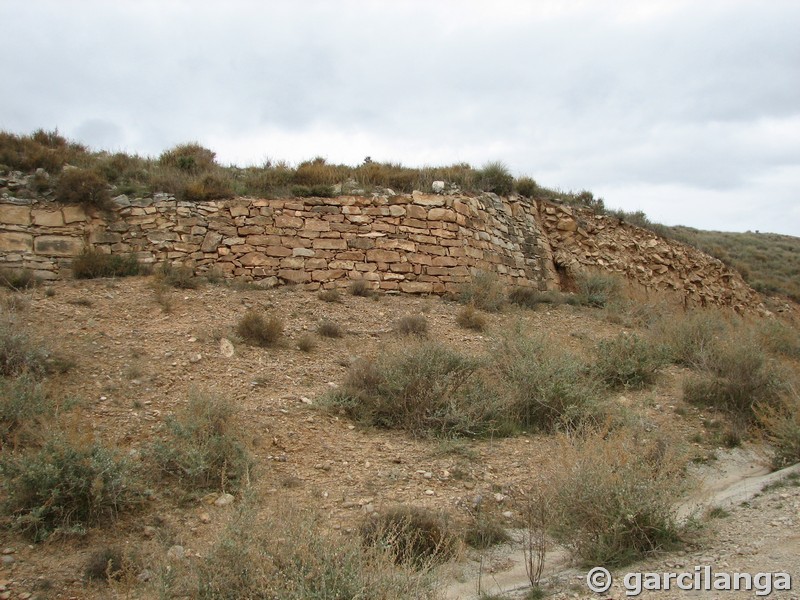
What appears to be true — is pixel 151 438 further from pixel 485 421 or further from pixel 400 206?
pixel 400 206

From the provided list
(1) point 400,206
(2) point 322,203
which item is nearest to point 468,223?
(1) point 400,206

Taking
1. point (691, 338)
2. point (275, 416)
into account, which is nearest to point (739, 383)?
point (691, 338)

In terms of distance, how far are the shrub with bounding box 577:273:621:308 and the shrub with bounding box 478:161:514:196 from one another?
257 centimetres

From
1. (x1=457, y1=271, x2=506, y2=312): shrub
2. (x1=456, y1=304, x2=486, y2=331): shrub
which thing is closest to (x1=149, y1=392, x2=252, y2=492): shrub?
(x1=456, y1=304, x2=486, y2=331): shrub

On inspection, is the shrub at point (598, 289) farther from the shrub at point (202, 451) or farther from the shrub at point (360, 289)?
the shrub at point (202, 451)

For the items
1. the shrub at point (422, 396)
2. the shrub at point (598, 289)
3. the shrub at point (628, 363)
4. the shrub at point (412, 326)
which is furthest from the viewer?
the shrub at point (598, 289)

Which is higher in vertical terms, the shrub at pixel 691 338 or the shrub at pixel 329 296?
the shrub at pixel 329 296

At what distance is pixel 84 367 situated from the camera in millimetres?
6953

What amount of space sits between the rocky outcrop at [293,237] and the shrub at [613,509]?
717cm

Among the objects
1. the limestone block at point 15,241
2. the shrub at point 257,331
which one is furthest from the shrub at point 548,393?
the limestone block at point 15,241

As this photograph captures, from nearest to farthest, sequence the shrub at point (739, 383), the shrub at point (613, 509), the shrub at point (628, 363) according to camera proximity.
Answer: the shrub at point (613, 509) → the shrub at point (739, 383) → the shrub at point (628, 363)

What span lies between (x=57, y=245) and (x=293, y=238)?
3859mm

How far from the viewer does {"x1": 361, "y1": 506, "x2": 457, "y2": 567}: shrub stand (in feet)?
14.0

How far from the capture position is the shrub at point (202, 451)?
520 centimetres
